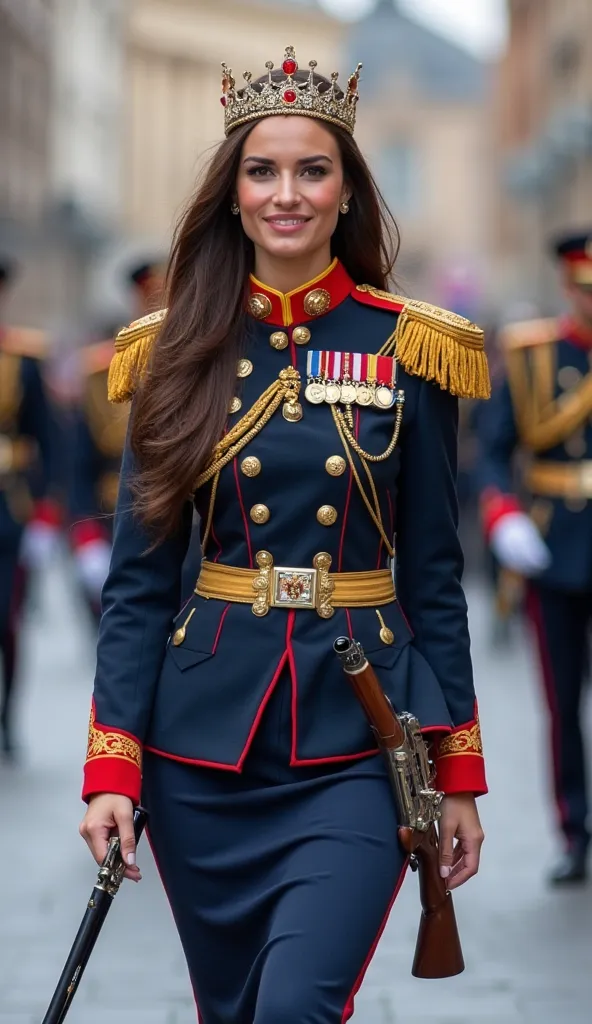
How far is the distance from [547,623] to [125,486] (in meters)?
3.26

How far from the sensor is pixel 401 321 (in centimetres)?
362

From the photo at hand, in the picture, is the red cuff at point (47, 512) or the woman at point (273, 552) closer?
the woman at point (273, 552)

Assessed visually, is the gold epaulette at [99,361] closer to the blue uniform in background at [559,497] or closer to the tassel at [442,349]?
the blue uniform in background at [559,497]

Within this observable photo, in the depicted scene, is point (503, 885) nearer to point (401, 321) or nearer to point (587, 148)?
point (401, 321)

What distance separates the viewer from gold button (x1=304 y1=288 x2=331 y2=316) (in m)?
3.60

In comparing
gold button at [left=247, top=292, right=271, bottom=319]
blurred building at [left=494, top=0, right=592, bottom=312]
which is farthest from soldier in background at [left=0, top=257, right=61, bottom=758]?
blurred building at [left=494, top=0, right=592, bottom=312]

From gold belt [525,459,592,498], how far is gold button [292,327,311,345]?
3.21 m

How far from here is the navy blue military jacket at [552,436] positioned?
658cm

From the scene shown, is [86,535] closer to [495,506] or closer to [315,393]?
[495,506]

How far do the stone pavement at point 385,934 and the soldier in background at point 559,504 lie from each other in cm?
38

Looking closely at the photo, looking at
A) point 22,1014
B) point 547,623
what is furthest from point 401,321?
point 547,623

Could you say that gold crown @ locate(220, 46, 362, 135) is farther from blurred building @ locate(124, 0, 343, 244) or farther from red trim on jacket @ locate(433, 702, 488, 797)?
blurred building @ locate(124, 0, 343, 244)

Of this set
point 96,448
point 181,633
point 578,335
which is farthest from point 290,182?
point 96,448

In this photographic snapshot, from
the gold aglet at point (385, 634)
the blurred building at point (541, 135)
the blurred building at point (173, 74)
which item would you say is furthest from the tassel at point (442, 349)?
the blurred building at point (173, 74)
